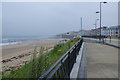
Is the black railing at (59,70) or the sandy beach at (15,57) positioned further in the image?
the sandy beach at (15,57)

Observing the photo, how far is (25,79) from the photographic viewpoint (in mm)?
2752

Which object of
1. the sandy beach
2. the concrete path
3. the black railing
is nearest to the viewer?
the black railing

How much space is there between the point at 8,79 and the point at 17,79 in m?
0.35

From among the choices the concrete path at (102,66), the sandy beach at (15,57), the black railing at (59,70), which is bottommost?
the sandy beach at (15,57)

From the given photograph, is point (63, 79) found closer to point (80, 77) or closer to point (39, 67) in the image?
point (39, 67)

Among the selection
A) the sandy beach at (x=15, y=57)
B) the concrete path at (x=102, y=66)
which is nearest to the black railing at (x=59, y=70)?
the concrete path at (x=102, y=66)

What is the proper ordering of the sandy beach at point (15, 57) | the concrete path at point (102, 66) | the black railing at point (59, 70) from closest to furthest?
1. the black railing at point (59, 70)
2. the concrete path at point (102, 66)
3. the sandy beach at point (15, 57)

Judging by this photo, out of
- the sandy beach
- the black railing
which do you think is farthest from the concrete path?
the sandy beach

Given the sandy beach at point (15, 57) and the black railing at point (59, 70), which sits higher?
the black railing at point (59, 70)

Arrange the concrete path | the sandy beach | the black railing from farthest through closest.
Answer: the sandy beach
the concrete path
the black railing

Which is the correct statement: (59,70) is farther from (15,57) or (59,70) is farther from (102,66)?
(15,57)

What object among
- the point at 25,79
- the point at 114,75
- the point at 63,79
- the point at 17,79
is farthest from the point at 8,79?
the point at 114,75

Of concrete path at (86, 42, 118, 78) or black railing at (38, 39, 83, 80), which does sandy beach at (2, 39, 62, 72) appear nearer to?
black railing at (38, 39, 83, 80)

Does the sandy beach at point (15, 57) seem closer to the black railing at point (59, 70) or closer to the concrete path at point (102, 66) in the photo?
the black railing at point (59, 70)
